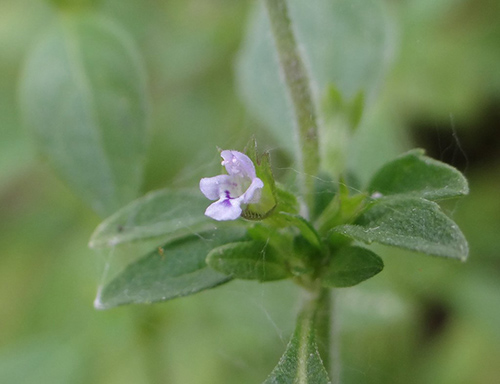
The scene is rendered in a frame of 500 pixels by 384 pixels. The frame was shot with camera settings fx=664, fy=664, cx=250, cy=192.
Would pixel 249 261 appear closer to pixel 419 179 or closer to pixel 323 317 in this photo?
pixel 323 317

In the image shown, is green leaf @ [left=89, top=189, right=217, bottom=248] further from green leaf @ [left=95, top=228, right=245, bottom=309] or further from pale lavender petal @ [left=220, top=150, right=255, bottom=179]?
pale lavender petal @ [left=220, top=150, right=255, bottom=179]

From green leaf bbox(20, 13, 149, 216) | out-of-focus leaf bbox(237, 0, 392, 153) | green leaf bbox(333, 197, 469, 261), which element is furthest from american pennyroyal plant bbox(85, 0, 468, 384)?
out-of-focus leaf bbox(237, 0, 392, 153)

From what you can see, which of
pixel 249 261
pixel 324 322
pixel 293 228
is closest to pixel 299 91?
pixel 293 228

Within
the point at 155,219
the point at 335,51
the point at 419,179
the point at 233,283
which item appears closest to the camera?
the point at 419,179

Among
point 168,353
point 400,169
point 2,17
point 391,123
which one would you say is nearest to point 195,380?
point 168,353

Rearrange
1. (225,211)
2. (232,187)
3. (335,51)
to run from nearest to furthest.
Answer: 1. (225,211)
2. (232,187)
3. (335,51)

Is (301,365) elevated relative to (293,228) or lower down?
lower down

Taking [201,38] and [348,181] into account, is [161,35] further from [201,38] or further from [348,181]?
[348,181]

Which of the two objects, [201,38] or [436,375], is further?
[201,38]
